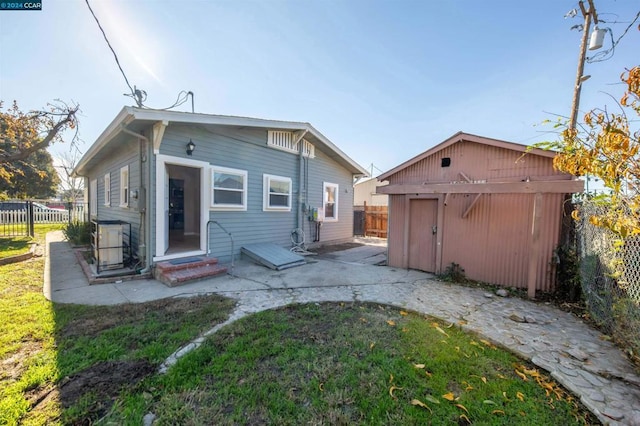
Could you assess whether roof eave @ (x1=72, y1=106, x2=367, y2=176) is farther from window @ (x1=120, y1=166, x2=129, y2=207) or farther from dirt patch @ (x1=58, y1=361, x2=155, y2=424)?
dirt patch @ (x1=58, y1=361, x2=155, y2=424)

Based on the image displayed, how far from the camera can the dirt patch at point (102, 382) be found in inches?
80.5

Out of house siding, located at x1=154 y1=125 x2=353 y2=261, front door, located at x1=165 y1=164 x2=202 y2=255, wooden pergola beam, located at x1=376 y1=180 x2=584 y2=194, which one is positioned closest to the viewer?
wooden pergola beam, located at x1=376 y1=180 x2=584 y2=194

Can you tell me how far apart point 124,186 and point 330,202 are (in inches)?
259

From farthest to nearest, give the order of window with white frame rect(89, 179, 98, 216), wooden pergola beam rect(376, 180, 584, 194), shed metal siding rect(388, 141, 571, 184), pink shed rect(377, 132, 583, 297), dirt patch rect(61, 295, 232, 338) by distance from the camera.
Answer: window with white frame rect(89, 179, 98, 216) < shed metal siding rect(388, 141, 571, 184) < pink shed rect(377, 132, 583, 297) < wooden pergola beam rect(376, 180, 584, 194) < dirt patch rect(61, 295, 232, 338)

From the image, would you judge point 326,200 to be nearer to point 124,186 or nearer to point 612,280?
point 124,186

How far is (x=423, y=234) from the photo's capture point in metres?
6.60

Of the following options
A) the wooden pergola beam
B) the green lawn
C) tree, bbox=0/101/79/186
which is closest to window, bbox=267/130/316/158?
the wooden pergola beam

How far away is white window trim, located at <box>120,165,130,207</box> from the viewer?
260 inches

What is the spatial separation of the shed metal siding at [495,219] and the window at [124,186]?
23.3 ft

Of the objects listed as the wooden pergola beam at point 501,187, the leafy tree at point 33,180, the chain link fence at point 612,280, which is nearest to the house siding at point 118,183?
the wooden pergola beam at point 501,187

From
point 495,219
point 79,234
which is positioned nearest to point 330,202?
point 495,219

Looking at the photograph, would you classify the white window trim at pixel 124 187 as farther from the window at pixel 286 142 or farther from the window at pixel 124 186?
the window at pixel 286 142

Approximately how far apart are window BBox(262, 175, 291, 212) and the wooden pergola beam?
3.53 m

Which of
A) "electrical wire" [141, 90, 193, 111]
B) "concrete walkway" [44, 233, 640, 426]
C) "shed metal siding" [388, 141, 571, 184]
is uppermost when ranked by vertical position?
"electrical wire" [141, 90, 193, 111]
